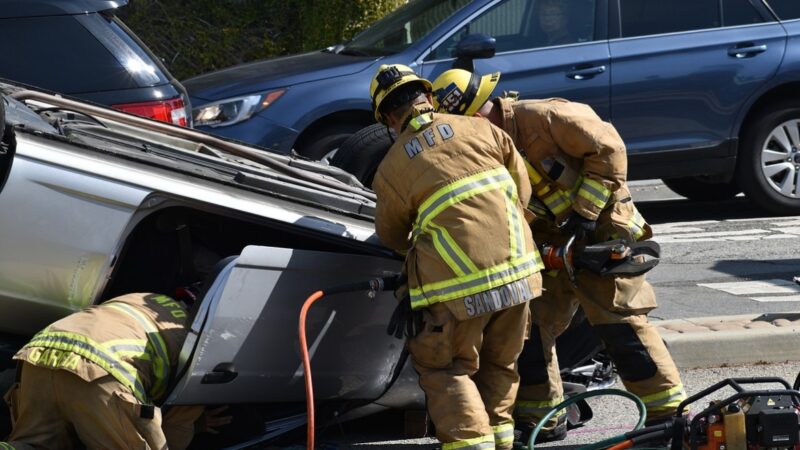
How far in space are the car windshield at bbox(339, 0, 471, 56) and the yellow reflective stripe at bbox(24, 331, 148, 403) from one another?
4.60 m

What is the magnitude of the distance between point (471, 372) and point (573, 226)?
0.72 metres

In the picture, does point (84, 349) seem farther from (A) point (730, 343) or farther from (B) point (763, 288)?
(B) point (763, 288)

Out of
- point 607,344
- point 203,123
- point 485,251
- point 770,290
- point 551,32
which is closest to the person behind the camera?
point 485,251

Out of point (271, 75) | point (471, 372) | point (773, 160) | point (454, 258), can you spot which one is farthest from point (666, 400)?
point (773, 160)

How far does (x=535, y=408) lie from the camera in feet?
16.0

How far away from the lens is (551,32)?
28.1ft

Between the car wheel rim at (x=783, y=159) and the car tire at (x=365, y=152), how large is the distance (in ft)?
10.7

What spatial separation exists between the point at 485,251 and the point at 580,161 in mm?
745

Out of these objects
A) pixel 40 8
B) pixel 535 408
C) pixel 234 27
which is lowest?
pixel 535 408

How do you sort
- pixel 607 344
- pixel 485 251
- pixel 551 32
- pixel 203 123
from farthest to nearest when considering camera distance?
pixel 551 32, pixel 203 123, pixel 607 344, pixel 485 251

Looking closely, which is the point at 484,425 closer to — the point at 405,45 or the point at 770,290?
the point at 770,290

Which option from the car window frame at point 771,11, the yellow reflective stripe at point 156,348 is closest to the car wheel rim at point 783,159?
the car window frame at point 771,11

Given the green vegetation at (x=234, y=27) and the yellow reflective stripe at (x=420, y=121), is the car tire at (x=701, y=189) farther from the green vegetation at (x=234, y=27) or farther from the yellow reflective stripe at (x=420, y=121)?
the yellow reflective stripe at (x=420, y=121)

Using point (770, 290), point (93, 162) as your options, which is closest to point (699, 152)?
point (770, 290)
